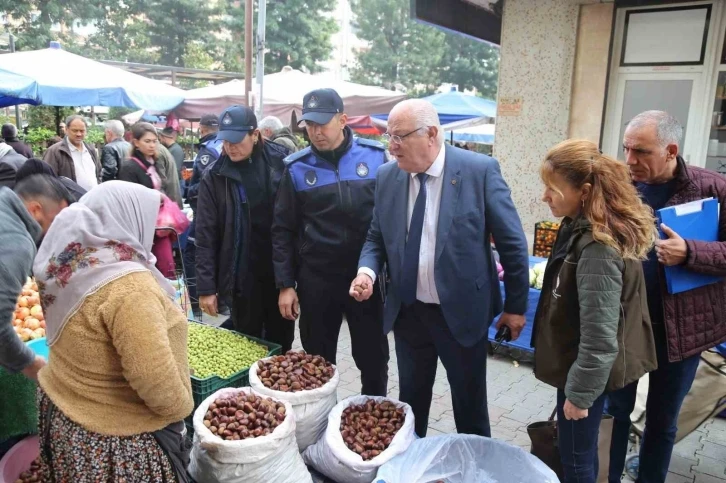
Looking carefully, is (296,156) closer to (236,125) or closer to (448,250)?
(236,125)

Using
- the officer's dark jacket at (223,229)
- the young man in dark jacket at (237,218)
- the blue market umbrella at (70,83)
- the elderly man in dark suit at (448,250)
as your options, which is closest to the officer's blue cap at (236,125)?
the young man in dark jacket at (237,218)

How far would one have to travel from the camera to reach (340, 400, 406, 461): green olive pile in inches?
98.3

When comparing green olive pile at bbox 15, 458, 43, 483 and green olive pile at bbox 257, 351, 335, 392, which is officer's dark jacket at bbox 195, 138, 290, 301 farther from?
green olive pile at bbox 15, 458, 43, 483

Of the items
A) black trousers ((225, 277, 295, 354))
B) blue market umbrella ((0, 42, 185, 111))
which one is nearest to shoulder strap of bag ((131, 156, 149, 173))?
blue market umbrella ((0, 42, 185, 111))

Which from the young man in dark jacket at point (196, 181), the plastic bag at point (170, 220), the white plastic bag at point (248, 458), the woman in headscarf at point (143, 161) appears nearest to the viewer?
the white plastic bag at point (248, 458)

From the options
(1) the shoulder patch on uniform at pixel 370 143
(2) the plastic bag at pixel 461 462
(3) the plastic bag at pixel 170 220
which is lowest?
(2) the plastic bag at pixel 461 462

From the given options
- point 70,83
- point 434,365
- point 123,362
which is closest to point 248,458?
point 123,362

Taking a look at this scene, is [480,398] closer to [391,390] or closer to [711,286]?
[711,286]

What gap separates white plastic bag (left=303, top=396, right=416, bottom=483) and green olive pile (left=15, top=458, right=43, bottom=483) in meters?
1.26

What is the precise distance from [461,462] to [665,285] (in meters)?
1.25

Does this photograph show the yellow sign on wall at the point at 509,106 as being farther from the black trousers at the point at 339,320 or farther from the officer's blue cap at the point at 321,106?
the black trousers at the point at 339,320

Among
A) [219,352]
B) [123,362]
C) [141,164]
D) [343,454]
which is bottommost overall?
[343,454]

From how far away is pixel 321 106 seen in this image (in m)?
3.09

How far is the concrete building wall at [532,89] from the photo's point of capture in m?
5.68
